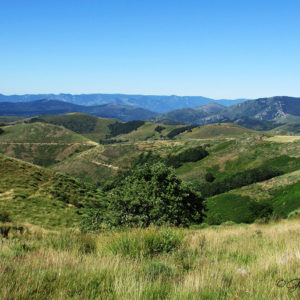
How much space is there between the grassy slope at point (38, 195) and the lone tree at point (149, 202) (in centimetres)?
683

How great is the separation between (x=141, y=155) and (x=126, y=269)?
169 m

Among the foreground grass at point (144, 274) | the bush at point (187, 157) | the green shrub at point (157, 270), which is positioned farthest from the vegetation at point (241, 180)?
the green shrub at point (157, 270)

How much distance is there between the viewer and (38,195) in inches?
1471

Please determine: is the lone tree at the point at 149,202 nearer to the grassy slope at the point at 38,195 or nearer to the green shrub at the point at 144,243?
the grassy slope at the point at 38,195

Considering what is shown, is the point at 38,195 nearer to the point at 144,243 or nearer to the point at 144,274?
the point at 144,243

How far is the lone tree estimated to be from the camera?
19181mm

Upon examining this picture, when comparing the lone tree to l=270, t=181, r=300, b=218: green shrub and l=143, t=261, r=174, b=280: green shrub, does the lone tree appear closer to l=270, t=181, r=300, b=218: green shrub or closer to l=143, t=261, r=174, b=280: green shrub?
l=143, t=261, r=174, b=280: green shrub

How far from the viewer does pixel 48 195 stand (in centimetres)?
3866

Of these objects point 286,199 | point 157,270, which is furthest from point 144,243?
point 286,199

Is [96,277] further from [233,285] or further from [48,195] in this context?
[48,195]

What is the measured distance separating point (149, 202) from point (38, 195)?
2309 centimetres

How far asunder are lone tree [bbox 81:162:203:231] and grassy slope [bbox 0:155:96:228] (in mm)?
6831

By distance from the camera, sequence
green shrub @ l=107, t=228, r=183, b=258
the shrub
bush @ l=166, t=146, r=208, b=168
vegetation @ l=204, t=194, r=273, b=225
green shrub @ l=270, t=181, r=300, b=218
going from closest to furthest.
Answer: green shrub @ l=107, t=228, r=183, b=258 < green shrub @ l=270, t=181, r=300, b=218 < vegetation @ l=204, t=194, r=273, b=225 < the shrub < bush @ l=166, t=146, r=208, b=168

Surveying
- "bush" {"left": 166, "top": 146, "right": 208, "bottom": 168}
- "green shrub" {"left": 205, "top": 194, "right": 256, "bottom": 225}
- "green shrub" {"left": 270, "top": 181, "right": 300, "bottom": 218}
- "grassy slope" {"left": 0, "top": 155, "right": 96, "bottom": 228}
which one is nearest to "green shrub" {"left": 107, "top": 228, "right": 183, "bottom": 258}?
"grassy slope" {"left": 0, "top": 155, "right": 96, "bottom": 228}
